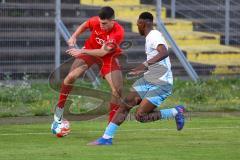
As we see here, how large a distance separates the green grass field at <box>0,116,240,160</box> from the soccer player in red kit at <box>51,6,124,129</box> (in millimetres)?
742

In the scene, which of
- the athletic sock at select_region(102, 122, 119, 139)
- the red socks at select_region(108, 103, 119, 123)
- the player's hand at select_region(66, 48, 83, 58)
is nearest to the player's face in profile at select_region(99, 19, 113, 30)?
the player's hand at select_region(66, 48, 83, 58)

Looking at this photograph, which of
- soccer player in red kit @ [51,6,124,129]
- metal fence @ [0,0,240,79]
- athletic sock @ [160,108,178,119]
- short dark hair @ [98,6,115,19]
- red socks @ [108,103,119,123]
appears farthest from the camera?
metal fence @ [0,0,240,79]

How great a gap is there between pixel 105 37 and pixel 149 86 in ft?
5.25

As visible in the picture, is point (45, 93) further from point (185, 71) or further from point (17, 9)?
point (185, 71)

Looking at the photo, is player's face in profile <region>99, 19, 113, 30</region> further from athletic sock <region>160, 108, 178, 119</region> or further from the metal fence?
the metal fence

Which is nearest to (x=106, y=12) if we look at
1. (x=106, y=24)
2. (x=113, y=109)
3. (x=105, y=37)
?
(x=106, y=24)

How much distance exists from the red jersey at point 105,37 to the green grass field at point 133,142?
1.40 meters

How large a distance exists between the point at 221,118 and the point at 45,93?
5.60 m

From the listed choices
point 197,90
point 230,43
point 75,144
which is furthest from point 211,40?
point 75,144

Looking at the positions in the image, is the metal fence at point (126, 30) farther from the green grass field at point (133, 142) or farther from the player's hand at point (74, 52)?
the player's hand at point (74, 52)

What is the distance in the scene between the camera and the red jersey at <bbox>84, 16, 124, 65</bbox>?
15609 mm

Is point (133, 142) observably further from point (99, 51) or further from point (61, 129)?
point (99, 51)

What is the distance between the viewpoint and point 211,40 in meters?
27.6

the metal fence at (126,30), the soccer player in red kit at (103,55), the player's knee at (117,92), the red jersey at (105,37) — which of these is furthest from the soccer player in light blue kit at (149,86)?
the metal fence at (126,30)
